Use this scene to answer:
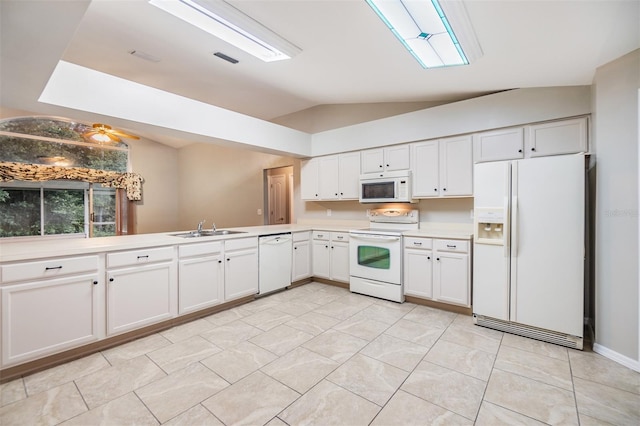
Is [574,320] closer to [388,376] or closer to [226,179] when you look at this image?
[388,376]

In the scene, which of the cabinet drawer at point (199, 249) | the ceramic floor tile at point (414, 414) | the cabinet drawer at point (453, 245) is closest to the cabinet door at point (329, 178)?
the cabinet drawer at point (453, 245)

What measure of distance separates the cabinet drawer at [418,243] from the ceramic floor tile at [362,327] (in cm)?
105

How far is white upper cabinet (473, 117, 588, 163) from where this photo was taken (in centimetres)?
279

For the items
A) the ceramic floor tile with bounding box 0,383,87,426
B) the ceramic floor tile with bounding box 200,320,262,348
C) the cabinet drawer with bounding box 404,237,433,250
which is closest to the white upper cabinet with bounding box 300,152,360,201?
the cabinet drawer with bounding box 404,237,433,250

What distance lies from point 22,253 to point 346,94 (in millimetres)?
3822

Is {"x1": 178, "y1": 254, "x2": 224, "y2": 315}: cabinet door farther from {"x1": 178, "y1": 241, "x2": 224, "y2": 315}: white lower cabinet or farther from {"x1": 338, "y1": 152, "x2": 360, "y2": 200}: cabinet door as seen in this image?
{"x1": 338, "y1": 152, "x2": 360, "y2": 200}: cabinet door

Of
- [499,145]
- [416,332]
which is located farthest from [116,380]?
[499,145]

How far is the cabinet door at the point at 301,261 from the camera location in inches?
169

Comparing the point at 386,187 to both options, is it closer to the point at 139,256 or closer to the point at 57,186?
the point at 139,256

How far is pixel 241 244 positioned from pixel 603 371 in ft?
11.6

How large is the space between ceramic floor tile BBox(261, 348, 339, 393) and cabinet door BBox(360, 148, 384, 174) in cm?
275

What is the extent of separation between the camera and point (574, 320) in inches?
95.3

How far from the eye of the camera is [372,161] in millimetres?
4234

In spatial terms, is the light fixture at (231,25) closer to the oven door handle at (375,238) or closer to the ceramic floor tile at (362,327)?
the oven door handle at (375,238)
